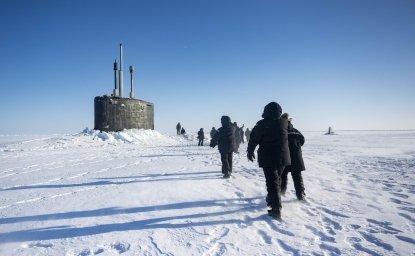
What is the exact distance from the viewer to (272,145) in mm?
4793

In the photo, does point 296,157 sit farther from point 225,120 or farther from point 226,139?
point 225,120

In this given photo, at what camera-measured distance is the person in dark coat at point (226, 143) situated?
8375mm

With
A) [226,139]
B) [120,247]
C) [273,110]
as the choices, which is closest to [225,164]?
[226,139]

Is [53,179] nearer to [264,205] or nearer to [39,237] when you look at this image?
[39,237]

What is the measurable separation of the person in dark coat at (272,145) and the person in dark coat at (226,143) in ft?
11.7

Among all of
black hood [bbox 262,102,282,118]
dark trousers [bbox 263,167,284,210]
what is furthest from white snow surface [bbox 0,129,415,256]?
black hood [bbox 262,102,282,118]

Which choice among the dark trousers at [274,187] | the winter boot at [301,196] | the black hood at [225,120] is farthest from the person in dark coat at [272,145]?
the black hood at [225,120]

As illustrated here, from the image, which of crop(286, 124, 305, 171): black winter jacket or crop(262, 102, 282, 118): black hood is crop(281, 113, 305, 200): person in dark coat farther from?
crop(262, 102, 282, 118): black hood

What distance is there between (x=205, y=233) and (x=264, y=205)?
70.6 inches

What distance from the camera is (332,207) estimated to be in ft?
17.1

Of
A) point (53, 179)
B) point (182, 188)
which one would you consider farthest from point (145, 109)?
point (182, 188)

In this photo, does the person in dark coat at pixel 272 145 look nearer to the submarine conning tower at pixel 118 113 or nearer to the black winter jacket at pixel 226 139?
the black winter jacket at pixel 226 139

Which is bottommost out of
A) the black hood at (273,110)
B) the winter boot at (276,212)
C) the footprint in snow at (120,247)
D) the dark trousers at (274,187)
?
the footprint in snow at (120,247)

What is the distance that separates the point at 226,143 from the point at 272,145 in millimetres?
3808
